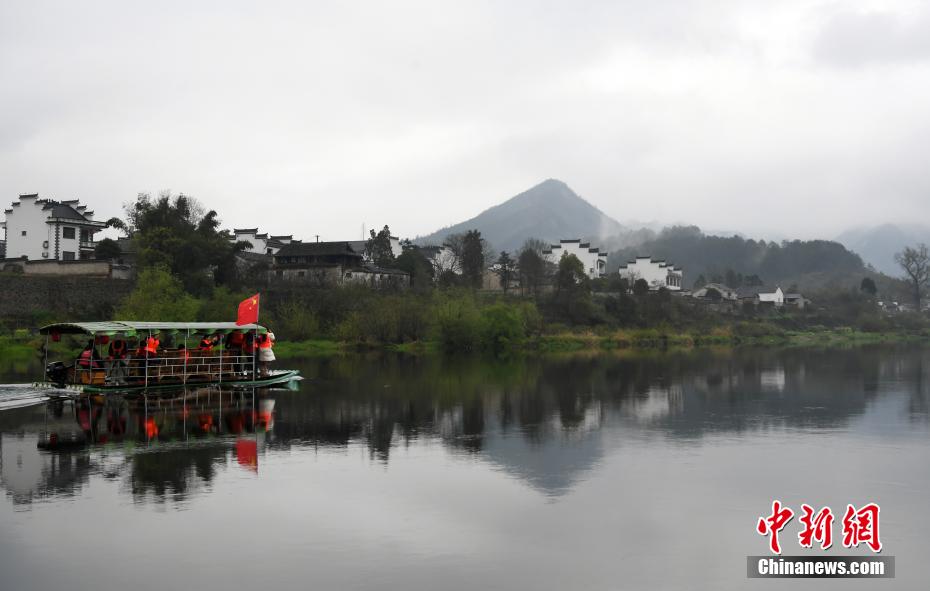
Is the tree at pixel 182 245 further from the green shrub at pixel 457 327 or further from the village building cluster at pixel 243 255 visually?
the green shrub at pixel 457 327

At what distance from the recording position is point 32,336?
5575 centimetres

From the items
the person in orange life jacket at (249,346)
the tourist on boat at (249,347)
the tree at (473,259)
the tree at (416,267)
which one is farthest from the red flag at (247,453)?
the tree at (473,259)

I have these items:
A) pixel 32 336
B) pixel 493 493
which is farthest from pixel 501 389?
pixel 32 336

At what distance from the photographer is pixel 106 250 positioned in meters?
71.0

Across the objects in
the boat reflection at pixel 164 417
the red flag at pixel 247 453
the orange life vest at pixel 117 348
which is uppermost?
the orange life vest at pixel 117 348

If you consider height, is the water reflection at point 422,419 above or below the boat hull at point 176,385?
below

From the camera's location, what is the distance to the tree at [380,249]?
91669mm

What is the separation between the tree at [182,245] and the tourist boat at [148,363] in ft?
103

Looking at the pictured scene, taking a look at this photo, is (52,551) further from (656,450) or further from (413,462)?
(656,450)

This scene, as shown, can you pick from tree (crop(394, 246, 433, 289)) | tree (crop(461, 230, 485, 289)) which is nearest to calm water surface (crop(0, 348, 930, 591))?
tree (crop(394, 246, 433, 289))

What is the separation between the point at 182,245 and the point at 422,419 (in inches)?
1863

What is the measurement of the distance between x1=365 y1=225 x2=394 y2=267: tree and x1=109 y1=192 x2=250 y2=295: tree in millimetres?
19026

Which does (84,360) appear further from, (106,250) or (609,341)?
(609,341)

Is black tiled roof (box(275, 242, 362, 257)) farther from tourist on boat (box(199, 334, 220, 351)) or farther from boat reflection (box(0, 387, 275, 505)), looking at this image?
boat reflection (box(0, 387, 275, 505))
